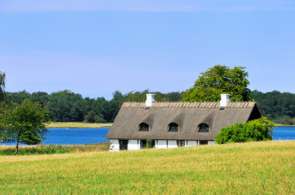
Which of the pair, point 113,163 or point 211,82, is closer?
point 113,163

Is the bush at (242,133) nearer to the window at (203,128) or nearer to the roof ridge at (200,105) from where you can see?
the window at (203,128)

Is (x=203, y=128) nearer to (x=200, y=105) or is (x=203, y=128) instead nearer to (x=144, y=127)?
(x=200, y=105)

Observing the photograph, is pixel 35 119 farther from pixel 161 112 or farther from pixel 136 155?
pixel 136 155

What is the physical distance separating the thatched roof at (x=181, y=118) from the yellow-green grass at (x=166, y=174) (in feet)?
→ 93.7

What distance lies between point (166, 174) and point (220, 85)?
57629mm

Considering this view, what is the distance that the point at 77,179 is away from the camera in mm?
30953

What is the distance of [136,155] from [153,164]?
28.6ft

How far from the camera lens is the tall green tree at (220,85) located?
88.1 metres

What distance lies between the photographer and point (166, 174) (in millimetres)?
32250

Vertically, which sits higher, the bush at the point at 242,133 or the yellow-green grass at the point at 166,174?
the bush at the point at 242,133

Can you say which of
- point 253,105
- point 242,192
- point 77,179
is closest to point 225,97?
point 253,105

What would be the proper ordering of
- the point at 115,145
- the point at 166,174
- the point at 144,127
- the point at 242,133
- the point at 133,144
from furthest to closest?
the point at 115,145, the point at 144,127, the point at 133,144, the point at 242,133, the point at 166,174

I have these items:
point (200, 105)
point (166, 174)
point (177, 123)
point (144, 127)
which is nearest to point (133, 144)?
point (144, 127)

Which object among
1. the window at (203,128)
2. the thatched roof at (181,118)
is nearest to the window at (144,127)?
the thatched roof at (181,118)
